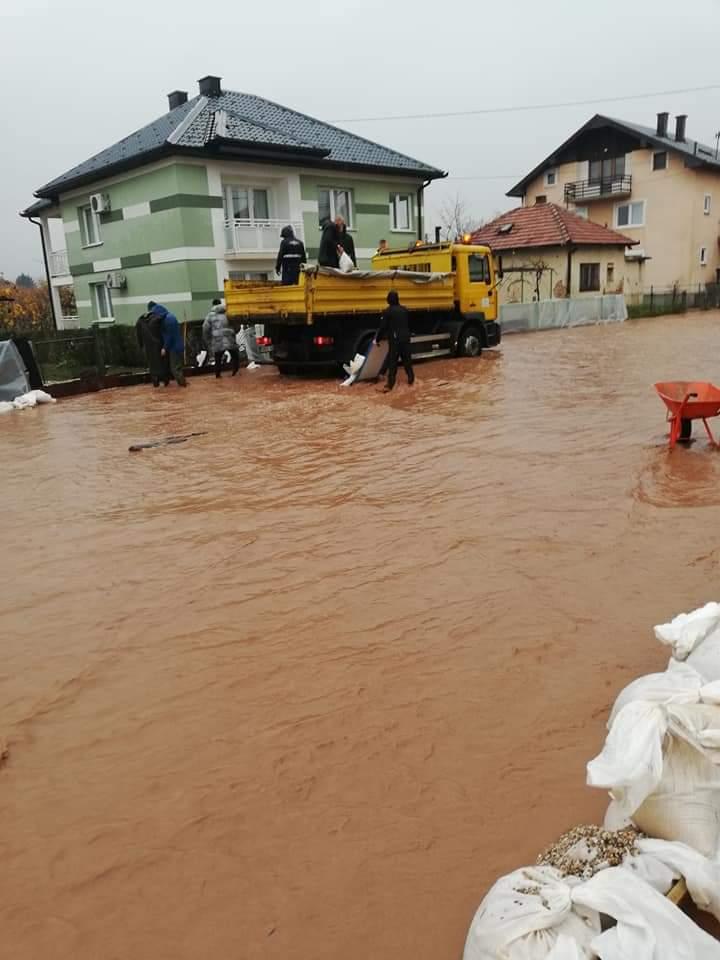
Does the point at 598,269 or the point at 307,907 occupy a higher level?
the point at 598,269

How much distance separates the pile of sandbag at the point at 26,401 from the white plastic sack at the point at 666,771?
13.7 m

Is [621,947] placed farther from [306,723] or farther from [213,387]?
[213,387]

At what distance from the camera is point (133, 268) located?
903 inches

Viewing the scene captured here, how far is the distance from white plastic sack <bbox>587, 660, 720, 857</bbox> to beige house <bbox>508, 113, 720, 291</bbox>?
39.0 m

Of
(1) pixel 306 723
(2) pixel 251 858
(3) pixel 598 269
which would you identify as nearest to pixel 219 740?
(1) pixel 306 723

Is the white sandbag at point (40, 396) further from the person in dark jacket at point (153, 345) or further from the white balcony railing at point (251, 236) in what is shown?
the white balcony railing at point (251, 236)

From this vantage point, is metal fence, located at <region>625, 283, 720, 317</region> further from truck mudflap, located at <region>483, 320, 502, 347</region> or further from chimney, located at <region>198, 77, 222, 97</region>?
chimney, located at <region>198, 77, 222, 97</region>

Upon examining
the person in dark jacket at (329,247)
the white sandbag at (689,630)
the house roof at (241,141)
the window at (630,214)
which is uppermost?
the house roof at (241,141)

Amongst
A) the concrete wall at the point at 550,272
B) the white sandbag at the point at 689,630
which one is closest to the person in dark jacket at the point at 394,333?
the white sandbag at the point at 689,630

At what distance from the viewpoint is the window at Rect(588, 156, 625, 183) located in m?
40.4

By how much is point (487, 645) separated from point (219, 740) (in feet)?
4.95

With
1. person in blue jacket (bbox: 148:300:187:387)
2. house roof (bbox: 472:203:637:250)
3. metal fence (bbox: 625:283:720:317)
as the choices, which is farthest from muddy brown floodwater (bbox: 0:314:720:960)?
metal fence (bbox: 625:283:720:317)

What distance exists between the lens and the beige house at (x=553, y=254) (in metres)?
32.8

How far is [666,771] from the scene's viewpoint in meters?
2.30
